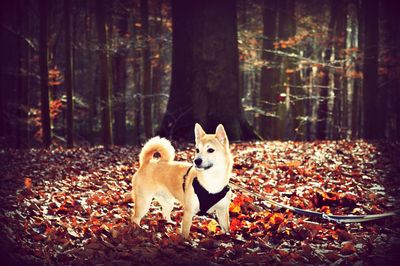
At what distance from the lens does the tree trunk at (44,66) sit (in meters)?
16.9

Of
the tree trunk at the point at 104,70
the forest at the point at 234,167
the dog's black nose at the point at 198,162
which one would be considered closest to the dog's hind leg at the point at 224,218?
the forest at the point at 234,167

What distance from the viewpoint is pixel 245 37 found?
779 inches

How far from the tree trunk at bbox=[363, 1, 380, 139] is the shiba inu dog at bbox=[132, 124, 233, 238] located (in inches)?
466

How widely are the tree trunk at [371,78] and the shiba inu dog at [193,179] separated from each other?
1183cm

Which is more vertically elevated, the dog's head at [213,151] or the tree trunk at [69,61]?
the tree trunk at [69,61]

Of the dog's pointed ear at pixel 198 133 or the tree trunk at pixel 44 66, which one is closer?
the dog's pointed ear at pixel 198 133

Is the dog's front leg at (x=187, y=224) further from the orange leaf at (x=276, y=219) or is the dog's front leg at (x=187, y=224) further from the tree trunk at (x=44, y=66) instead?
the tree trunk at (x=44, y=66)

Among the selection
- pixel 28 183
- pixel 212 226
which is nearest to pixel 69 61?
pixel 28 183

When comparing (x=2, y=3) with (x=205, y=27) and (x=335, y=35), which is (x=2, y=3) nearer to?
(x=205, y=27)

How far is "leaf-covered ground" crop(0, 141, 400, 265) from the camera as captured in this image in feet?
13.9

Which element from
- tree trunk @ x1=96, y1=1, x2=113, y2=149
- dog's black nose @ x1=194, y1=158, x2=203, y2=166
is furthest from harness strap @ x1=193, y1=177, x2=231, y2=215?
tree trunk @ x1=96, y1=1, x2=113, y2=149

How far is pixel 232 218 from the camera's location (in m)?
5.82

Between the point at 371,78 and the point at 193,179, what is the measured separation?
497 inches

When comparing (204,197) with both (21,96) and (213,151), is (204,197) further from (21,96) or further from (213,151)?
(21,96)
